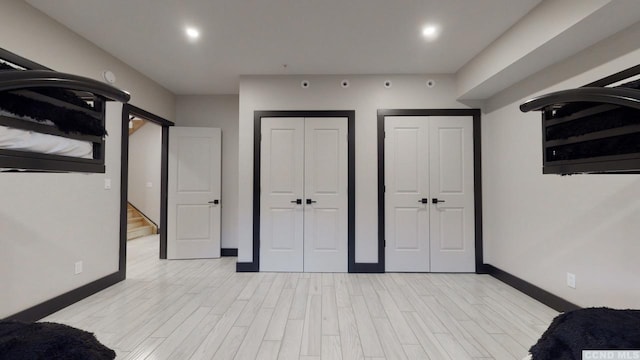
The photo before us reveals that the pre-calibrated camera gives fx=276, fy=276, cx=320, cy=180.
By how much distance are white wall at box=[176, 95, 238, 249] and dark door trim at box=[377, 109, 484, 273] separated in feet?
7.92

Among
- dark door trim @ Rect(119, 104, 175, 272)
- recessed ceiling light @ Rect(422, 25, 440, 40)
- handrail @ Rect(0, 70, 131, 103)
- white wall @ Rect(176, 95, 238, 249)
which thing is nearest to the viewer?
handrail @ Rect(0, 70, 131, 103)

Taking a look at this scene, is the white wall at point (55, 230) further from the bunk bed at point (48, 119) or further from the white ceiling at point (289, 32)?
the bunk bed at point (48, 119)

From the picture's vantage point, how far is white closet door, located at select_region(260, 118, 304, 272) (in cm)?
382

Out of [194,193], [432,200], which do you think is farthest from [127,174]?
[432,200]

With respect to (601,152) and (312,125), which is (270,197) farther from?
(601,152)

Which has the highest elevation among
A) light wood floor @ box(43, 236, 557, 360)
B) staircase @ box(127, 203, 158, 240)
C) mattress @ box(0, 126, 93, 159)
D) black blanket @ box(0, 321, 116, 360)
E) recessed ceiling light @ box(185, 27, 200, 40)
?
recessed ceiling light @ box(185, 27, 200, 40)

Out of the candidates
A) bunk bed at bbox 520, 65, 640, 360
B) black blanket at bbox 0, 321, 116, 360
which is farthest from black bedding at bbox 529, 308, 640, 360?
black blanket at bbox 0, 321, 116, 360

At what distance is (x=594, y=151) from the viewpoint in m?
1.02

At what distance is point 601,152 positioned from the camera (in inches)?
39.5

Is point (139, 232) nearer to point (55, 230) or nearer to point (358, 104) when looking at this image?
point (55, 230)

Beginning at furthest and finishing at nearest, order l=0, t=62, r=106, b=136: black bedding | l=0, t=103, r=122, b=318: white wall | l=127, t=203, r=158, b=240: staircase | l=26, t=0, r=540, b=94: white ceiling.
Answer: l=127, t=203, r=158, b=240: staircase, l=26, t=0, r=540, b=94: white ceiling, l=0, t=103, r=122, b=318: white wall, l=0, t=62, r=106, b=136: black bedding

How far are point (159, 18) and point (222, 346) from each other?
2885mm

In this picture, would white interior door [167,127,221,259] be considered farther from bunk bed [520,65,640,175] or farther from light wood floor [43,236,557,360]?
bunk bed [520,65,640,175]

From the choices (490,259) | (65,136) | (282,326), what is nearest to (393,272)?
(490,259)
